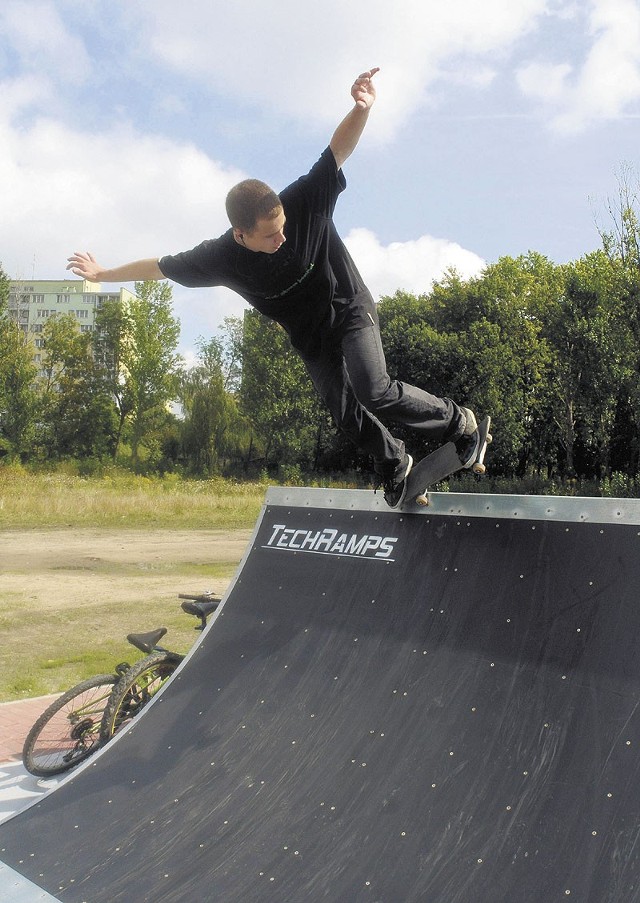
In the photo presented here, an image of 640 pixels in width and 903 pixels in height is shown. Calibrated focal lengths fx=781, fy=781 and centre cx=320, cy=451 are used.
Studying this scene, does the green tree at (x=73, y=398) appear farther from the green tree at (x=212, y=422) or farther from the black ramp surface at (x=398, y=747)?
the black ramp surface at (x=398, y=747)

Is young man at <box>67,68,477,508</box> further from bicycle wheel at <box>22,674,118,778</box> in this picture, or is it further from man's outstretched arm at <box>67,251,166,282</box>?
bicycle wheel at <box>22,674,118,778</box>

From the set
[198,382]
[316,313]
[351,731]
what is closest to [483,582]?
[351,731]

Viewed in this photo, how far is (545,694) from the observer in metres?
2.92

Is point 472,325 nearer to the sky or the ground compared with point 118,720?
nearer to the sky

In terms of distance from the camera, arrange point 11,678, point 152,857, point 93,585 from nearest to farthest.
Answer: point 152,857, point 11,678, point 93,585

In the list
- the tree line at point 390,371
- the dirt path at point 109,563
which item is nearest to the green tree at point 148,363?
the tree line at point 390,371

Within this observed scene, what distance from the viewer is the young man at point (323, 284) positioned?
11.2ft

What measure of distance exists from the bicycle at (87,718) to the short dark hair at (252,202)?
2580 millimetres

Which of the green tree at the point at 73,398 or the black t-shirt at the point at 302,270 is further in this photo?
the green tree at the point at 73,398

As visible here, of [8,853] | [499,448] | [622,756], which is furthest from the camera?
[499,448]

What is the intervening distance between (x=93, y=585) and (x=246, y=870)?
914cm

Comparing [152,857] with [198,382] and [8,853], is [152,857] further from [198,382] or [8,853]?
[198,382]

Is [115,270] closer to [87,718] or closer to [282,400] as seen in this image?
[87,718]

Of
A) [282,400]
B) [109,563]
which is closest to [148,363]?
[282,400]
